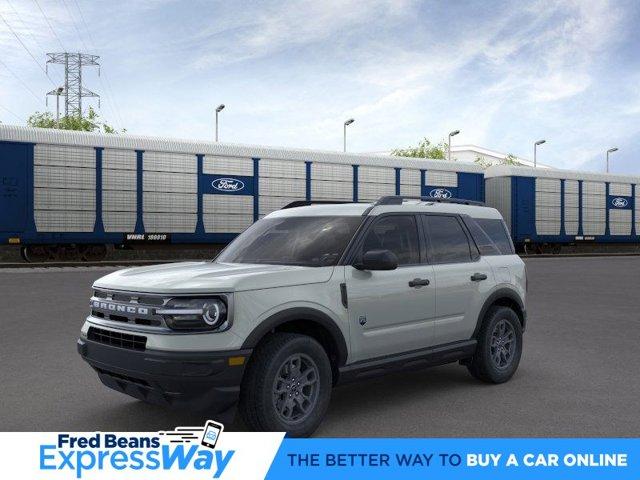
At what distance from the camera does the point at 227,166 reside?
26.2 m

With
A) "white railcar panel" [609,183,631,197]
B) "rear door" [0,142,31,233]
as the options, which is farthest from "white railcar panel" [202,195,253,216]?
"white railcar panel" [609,183,631,197]

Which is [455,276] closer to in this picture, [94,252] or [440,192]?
[94,252]

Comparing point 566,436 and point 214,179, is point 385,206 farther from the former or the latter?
point 214,179

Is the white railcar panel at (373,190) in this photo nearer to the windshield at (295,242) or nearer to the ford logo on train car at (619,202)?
the ford logo on train car at (619,202)

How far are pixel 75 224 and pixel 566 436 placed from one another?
21.4 m

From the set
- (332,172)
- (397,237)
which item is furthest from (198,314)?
(332,172)

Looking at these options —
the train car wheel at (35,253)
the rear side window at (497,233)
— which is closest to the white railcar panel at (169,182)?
the train car wheel at (35,253)

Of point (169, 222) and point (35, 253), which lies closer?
point (35, 253)

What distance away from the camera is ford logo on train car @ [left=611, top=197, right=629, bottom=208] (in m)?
37.9

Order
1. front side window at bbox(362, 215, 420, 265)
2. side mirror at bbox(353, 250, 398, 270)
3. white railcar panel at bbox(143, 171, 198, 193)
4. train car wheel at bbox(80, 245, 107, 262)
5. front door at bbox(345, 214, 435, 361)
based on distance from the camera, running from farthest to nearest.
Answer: white railcar panel at bbox(143, 171, 198, 193)
train car wheel at bbox(80, 245, 107, 262)
front side window at bbox(362, 215, 420, 265)
front door at bbox(345, 214, 435, 361)
side mirror at bbox(353, 250, 398, 270)

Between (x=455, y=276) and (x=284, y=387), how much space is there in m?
2.21

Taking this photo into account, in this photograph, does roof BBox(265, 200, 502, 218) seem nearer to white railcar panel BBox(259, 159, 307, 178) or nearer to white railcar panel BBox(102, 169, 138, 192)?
white railcar panel BBox(102, 169, 138, 192)

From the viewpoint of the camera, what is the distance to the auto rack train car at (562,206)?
1312 inches

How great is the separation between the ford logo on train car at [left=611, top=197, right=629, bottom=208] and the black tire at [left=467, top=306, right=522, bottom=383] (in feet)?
113
